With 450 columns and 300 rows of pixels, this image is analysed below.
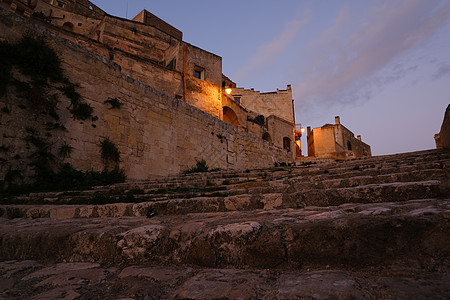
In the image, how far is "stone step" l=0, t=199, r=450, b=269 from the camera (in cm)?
128

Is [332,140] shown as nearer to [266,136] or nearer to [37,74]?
[266,136]

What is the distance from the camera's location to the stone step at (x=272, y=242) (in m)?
1.28

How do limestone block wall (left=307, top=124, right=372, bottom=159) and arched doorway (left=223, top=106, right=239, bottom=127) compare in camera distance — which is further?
limestone block wall (left=307, top=124, right=372, bottom=159)

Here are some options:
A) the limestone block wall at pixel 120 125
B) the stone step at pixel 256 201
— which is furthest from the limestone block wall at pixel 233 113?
the stone step at pixel 256 201

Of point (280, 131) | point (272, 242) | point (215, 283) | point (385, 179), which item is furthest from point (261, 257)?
point (280, 131)

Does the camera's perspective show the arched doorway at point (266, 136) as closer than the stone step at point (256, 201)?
No

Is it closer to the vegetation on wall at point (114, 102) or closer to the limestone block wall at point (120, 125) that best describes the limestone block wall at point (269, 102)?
the limestone block wall at point (120, 125)

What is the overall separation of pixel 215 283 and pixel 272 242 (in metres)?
0.42

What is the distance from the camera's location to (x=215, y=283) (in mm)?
1372

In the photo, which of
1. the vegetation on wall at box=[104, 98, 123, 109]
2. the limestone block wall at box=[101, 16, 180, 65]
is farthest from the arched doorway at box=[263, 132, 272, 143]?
the vegetation on wall at box=[104, 98, 123, 109]

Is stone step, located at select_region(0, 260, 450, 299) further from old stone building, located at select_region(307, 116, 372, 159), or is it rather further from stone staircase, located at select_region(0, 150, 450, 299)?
old stone building, located at select_region(307, 116, 372, 159)

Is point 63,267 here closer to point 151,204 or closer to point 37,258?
point 37,258

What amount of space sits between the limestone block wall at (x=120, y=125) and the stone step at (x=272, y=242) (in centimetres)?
497

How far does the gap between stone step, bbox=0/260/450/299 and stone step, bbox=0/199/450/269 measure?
75 mm
